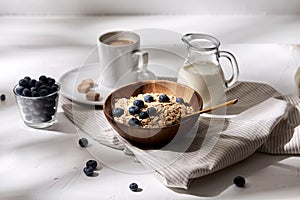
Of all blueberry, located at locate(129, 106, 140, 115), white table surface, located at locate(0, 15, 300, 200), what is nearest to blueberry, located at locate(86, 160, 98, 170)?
white table surface, located at locate(0, 15, 300, 200)

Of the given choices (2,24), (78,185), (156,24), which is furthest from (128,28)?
(78,185)

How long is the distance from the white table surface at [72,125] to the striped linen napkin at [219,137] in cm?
2

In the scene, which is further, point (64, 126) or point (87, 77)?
point (87, 77)

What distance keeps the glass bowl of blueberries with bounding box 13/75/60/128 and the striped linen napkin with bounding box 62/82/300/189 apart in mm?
53

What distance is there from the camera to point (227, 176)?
1204 mm

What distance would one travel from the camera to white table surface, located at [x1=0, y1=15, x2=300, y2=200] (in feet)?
3.82

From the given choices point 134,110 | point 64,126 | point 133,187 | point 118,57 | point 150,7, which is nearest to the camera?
point 133,187

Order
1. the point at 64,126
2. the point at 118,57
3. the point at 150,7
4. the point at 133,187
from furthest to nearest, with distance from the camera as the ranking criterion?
the point at 150,7
the point at 118,57
the point at 64,126
the point at 133,187

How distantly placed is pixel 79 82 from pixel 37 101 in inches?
7.4

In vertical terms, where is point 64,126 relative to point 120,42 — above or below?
below

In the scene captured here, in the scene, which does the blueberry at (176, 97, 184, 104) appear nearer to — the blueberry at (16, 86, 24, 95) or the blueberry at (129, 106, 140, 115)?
the blueberry at (129, 106, 140, 115)

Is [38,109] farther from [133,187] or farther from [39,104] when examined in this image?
[133,187]

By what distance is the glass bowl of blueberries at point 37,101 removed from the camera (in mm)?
1333

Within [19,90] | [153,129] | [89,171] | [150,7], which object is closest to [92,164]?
[89,171]
